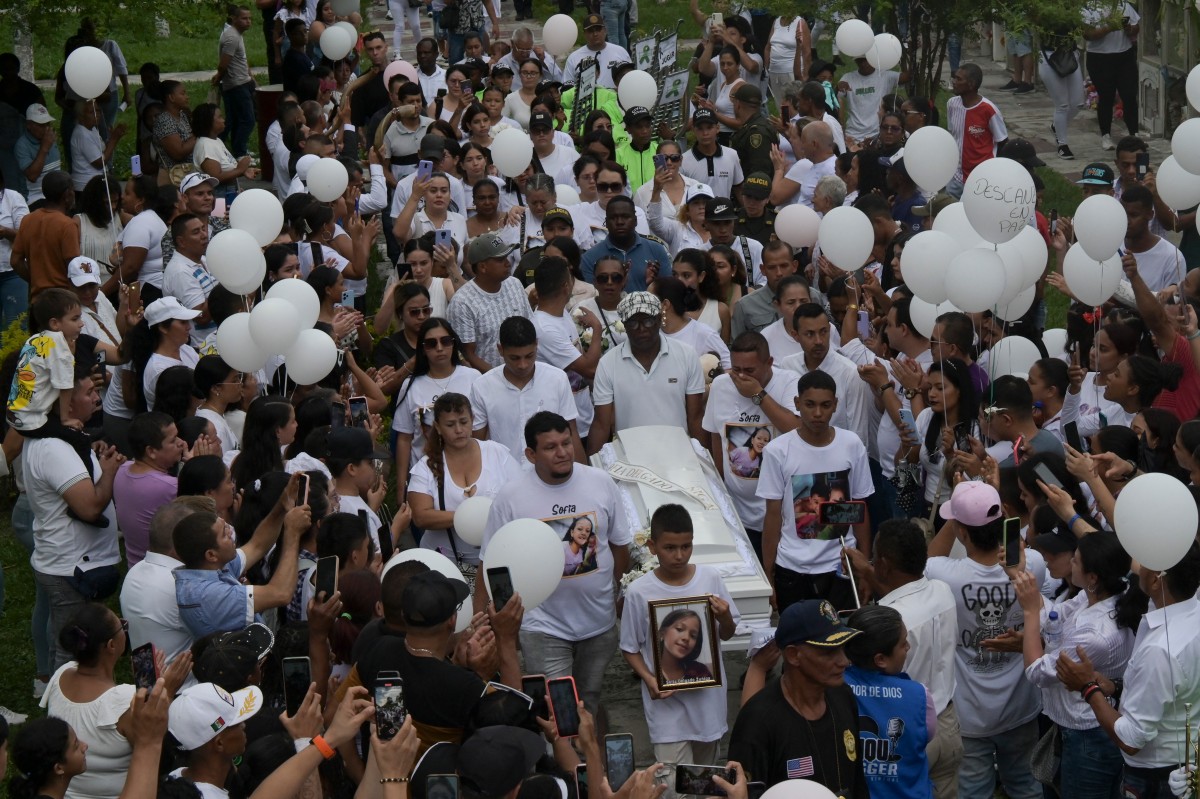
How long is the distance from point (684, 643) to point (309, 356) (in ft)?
9.82

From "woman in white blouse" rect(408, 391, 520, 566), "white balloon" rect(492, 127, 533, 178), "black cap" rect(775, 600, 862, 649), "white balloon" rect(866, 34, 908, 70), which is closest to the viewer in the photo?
"black cap" rect(775, 600, 862, 649)

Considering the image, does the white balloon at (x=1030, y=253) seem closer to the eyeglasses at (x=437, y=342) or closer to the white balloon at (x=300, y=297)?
the eyeglasses at (x=437, y=342)

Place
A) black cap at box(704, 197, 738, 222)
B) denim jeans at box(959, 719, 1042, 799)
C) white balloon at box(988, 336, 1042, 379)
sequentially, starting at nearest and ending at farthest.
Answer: denim jeans at box(959, 719, 1042, 799) < white balloon at box(988, 336, 1042, 379) < black cap at box(704, 197, 738, 222)

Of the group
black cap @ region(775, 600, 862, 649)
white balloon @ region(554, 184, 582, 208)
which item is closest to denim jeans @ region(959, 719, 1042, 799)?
black cap @ region(775, 600, 862, 649)

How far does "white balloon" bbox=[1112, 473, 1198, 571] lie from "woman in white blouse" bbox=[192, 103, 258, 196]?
9.67m

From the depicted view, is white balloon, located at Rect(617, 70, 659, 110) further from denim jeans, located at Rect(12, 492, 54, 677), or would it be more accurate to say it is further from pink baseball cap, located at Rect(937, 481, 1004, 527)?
pink baseball cap, located at Rect(937, 481, 1004, 527)

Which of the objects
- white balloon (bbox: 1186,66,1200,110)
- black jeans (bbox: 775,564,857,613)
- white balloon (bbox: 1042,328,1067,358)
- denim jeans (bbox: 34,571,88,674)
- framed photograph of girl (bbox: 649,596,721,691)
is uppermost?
white balloon (bbox: 1186,66,1200,110)

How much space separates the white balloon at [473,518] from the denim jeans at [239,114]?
11.3 m

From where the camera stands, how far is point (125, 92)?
17.4 meters

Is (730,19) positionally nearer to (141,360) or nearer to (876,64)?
(876,64)

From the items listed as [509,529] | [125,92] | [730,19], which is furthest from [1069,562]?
[125,92]

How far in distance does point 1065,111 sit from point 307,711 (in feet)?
51.0

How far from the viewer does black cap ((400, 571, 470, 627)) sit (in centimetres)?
536

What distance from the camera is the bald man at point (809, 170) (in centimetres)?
1280
